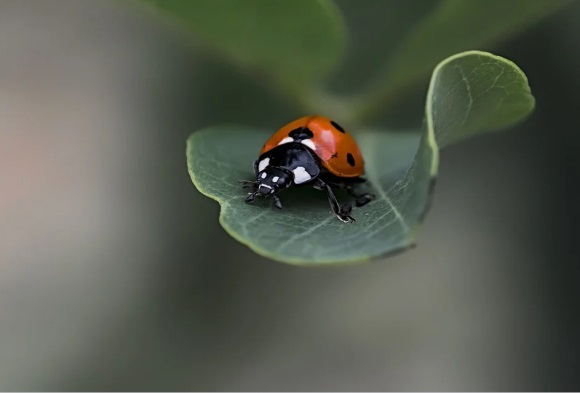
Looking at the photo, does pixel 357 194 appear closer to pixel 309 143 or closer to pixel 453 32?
pixel 309 143

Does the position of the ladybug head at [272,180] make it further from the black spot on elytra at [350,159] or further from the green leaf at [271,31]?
the green leaf at [271,31]

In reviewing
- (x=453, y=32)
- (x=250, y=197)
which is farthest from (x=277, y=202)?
(x=453, y=32)

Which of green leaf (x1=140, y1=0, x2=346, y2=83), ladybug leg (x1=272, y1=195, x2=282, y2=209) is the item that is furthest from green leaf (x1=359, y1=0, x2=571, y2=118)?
ladybug leg (x1=272, y1=195, x2=282, y2=209)

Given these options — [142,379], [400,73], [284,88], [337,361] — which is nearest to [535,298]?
[337,361]

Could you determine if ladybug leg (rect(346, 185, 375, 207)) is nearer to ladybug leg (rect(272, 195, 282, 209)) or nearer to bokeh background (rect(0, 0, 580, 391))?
ladybug leg (rect(272, 195, 282, 209))

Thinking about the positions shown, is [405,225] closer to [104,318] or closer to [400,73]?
[400,73]

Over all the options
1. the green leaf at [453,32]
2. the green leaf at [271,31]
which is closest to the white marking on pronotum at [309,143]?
the green leaf at [271,31]
